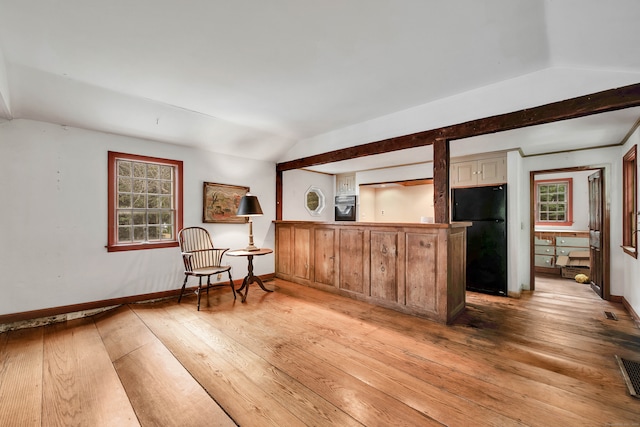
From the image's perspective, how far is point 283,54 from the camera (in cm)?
220

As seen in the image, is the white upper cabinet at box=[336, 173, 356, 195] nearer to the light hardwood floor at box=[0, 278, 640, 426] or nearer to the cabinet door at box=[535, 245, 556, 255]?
the light hardwood floor at box=[0, 278, 640, 426]

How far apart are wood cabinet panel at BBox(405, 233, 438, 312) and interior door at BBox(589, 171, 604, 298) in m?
3.07

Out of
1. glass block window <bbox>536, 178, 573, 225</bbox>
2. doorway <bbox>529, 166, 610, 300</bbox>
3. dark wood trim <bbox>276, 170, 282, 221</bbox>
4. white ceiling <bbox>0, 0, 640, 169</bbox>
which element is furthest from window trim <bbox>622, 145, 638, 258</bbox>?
dark wood trim <bbox>276, 170, 282, 221</bbox>

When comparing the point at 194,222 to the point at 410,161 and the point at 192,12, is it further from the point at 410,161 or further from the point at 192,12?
the point at 410,161

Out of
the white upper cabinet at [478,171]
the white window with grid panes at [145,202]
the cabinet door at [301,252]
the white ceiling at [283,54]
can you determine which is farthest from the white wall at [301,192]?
the white upper cabinet at [478,171]

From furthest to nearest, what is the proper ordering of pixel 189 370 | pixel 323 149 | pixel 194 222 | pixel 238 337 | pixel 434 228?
pixel 323 149
pixel 194 222
pixel 434 228
pixel 238 337
pixel 189 370

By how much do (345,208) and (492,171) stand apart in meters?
3.19

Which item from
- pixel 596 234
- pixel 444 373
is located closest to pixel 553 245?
pixel 596 234

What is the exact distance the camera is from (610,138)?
144 inches

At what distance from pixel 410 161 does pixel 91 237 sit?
5192 mm

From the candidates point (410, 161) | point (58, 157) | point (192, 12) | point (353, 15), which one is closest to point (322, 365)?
point (353, 15)

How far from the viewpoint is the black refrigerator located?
414cm

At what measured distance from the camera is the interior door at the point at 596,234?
4.05 metres

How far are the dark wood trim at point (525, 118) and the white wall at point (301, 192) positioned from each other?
2284mm
